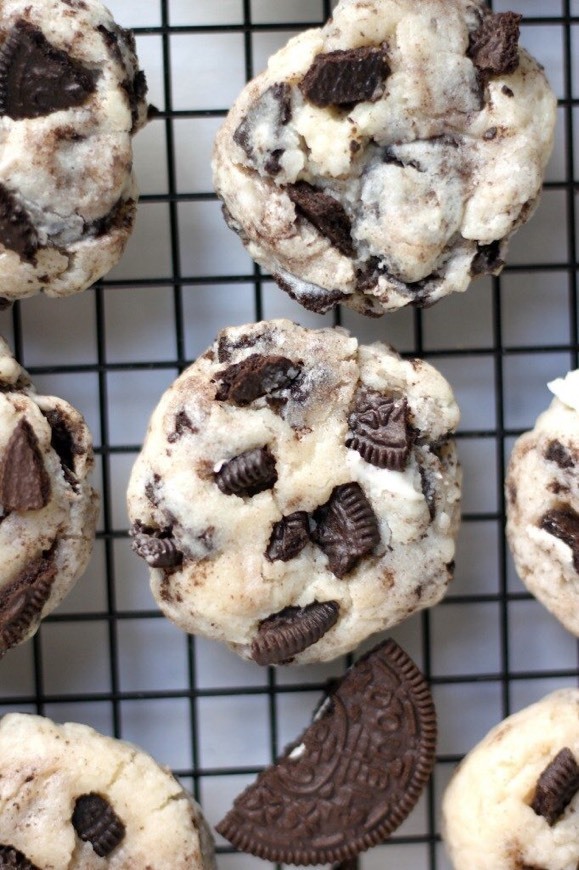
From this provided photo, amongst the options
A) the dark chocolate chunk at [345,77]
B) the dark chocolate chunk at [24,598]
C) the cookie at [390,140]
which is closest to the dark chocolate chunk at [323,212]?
the cookie at [390,140]

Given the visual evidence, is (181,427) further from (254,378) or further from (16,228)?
(16,228)

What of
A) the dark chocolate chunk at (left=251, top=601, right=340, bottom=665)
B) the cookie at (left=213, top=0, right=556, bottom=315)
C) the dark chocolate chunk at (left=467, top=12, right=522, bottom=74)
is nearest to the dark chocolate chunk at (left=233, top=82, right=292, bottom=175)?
the cookie at (left=213, top=0, right=556, bottom=315)

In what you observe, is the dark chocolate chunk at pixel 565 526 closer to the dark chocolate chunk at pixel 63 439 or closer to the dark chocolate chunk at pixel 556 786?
the dark chocolate chunk at pixel 556 786

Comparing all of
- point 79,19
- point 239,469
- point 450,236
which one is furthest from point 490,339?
point 79,19

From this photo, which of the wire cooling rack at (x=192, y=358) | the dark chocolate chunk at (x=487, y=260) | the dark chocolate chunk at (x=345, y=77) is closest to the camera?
the dark chocolate chunk at (x=345, y=77)

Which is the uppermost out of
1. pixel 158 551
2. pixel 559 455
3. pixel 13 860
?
pixel 559 455

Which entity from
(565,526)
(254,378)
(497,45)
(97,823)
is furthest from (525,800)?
(497,45)
